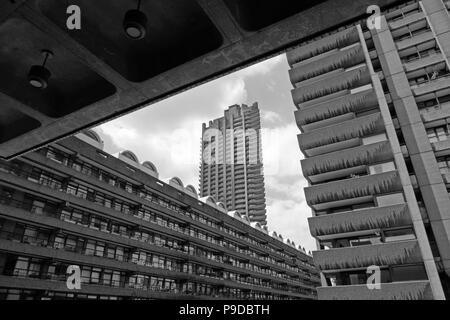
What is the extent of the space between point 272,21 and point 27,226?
99.9 ft

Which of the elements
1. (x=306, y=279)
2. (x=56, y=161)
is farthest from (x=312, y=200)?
(x=306, y=279)

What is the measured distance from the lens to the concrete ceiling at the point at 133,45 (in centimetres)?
384

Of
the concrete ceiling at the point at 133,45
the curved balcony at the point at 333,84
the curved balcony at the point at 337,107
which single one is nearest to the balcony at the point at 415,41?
the curved balcony at the point at 333,84

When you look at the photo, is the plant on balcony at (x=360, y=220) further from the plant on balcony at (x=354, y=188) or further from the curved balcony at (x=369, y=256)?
the plant on balcony at (x=354, y=188)

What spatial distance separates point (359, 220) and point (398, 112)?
36.4ft

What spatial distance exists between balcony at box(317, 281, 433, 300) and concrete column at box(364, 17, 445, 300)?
0.73 meters

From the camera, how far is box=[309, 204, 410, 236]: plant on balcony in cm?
2634

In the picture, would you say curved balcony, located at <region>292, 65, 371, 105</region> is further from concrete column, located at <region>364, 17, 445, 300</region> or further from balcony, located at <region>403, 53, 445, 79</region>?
balcony, located at <region>403, 53, 445, 79</region>

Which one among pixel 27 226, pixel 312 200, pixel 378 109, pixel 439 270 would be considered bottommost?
pixel 439 270

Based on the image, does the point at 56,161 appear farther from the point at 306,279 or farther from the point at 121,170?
the point at 306,279

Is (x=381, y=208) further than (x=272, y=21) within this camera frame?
Yes

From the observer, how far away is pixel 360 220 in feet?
91.3

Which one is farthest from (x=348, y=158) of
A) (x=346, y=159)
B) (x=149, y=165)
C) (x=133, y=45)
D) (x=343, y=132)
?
(x=133, y=45)

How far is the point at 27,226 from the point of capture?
27.8 metres
